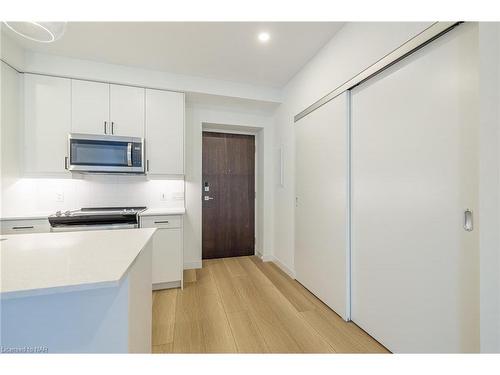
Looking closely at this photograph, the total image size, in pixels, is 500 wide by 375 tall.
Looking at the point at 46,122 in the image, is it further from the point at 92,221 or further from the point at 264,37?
the point at 264,37

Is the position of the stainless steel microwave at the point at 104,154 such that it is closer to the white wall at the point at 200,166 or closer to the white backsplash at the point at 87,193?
the white backsplash at the point at 87,193

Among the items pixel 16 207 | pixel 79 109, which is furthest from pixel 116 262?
pixel 16 207

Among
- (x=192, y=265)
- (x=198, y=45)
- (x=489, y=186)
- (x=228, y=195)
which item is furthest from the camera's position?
(x=228, y=195)

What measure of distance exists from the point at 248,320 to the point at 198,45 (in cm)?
276

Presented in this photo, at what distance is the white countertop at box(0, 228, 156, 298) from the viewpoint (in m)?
0.73

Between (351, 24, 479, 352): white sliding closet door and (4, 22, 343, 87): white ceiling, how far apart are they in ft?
2.88

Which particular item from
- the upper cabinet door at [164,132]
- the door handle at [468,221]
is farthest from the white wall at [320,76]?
the upper cabinet door at [164,132]

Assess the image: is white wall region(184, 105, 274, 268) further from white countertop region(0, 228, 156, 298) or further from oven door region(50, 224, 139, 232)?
white countertop region(0, 228, 156, 298)

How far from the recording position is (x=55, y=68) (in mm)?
2451

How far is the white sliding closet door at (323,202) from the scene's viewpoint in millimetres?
Answer: 2029

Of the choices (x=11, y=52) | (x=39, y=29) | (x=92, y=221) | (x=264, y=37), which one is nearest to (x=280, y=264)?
(x=92, y=221)

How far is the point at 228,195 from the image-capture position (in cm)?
381
